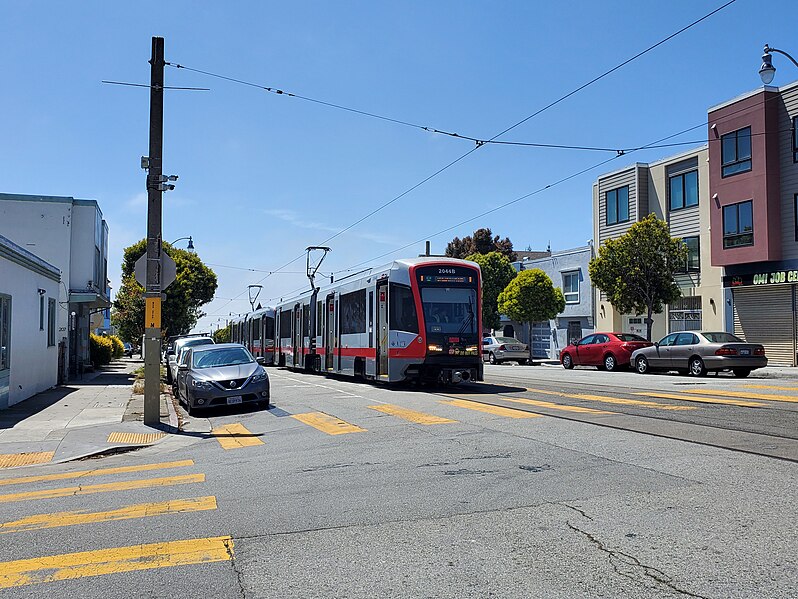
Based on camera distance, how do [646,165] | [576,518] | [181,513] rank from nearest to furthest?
1. [576,518]
2. [181,513]
3. [646,165]

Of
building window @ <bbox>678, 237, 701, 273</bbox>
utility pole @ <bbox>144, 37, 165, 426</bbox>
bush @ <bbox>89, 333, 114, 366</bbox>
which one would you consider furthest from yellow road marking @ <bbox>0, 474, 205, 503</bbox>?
bush @ <bbox>89, 333, 114, 366</bbox>

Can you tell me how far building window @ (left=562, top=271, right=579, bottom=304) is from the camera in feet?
154

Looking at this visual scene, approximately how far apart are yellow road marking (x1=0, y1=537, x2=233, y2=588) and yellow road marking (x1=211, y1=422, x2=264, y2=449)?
5316mm

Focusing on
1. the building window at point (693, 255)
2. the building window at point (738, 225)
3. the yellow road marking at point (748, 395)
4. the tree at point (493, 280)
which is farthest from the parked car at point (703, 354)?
the tree at point (493, 280)

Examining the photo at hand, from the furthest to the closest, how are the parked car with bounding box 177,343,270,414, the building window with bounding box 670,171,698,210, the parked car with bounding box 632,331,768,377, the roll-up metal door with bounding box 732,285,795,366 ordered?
the building window with bounding box 670,171,698,210, the roll-up metal door with bounding box 732,285,795,366, the parked car with bounding box 632,331,768,377, the parked car with bounding box 177,343,270,414

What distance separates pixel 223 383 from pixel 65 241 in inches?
623

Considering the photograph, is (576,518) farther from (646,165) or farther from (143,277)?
(646,165)

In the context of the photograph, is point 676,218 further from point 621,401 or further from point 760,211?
point 621,401

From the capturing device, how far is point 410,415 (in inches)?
518

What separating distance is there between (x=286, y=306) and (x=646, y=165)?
19993 millimetres

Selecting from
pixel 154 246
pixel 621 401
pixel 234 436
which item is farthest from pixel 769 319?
pixel 154 246

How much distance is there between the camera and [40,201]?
27906mm

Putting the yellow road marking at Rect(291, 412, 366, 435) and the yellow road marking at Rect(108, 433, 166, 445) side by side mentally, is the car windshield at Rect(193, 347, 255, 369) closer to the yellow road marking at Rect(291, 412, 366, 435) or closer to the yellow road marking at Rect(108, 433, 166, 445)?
the yellow road marking at Rect(291, 412, 366, 435)

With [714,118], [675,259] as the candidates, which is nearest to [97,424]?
[675,259]
